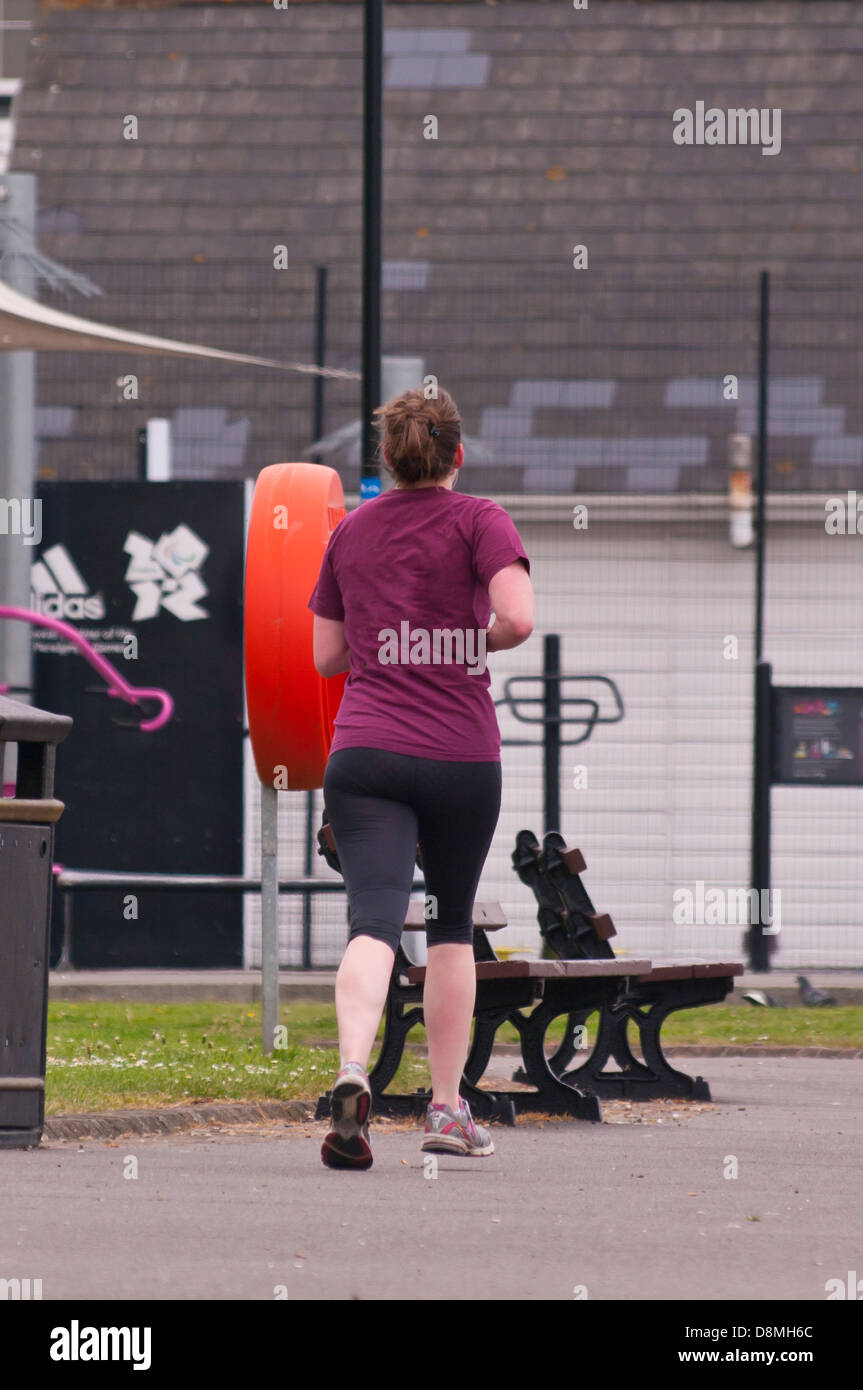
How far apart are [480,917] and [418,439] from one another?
7.61 ft

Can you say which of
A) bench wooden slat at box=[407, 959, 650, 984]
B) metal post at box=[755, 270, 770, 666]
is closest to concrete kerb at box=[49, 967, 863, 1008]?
metal post at box=[755, 270, 770, 666]

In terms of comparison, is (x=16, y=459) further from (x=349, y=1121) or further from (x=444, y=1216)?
(x=444, y=1216)

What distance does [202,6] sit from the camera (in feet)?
63.1

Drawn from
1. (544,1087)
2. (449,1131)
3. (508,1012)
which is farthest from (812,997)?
(449,1131)

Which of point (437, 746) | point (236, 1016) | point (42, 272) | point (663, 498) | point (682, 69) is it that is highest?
point (682, 69)

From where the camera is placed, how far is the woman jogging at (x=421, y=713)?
5.77 metres

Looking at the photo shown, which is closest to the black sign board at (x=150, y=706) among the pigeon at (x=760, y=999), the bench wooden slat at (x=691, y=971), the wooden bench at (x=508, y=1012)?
the pigeon at (x=760, y=999)

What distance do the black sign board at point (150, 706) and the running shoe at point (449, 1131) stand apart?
7753 mm

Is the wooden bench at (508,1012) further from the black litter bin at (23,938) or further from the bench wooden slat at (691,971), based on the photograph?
the black litter bin at (23,938)

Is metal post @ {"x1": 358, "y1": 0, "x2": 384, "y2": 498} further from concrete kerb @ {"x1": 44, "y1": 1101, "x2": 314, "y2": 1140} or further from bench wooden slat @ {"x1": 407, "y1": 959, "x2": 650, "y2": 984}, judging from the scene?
concrete kerb @ {"x1": 44, "y1": 1101, "x2": 314, "y2": 1140}

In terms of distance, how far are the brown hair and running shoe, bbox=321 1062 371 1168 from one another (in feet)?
4.73

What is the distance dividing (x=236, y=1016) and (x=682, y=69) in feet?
32.0

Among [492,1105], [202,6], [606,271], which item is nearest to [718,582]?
[606,271]
